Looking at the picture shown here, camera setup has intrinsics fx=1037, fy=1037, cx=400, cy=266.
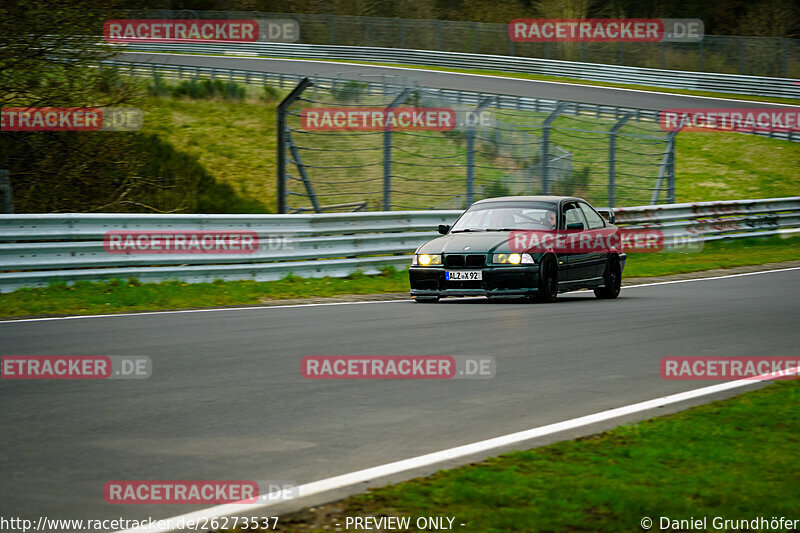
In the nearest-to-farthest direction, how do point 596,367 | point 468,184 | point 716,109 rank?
1. point 596,367
2. point 468,184
3. point 716,109

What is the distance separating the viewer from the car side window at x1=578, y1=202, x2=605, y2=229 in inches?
599

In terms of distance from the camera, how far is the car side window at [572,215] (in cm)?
1461

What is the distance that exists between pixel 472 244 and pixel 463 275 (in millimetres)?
443

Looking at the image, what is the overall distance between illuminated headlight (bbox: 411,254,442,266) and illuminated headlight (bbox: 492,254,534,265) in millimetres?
753

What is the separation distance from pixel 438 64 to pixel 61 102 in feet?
119

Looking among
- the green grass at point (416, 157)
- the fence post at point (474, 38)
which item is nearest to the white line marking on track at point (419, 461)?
the green grass at point (416, 157)

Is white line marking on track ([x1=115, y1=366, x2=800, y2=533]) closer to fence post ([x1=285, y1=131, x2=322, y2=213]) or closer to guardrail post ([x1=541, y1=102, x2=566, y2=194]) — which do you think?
fence post ([x1=285, y1=131, x2=322, y2=213])

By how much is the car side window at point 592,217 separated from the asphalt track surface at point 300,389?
7.57 ft

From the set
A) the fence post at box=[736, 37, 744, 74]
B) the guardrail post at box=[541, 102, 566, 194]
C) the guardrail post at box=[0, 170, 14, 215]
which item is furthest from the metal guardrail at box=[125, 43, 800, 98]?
the guardrail post at box=[0, 170, 14, 215]

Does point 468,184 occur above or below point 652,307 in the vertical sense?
above

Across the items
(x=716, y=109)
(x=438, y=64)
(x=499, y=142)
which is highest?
(x=438, y=64)

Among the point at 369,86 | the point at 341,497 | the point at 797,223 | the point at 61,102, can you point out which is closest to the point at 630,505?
the point at 341,497

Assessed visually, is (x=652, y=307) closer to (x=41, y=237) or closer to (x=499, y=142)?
(x=41, y=237)

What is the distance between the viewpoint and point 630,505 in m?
4.58
